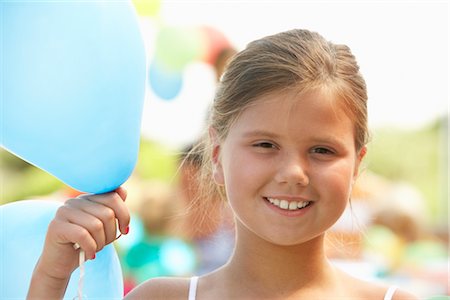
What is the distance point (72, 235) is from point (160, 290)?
0.34 metres

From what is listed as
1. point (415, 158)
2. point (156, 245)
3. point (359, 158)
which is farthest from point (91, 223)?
point (415, 158)

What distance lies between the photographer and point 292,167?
1474 mm

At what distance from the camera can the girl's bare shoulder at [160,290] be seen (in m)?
1.66

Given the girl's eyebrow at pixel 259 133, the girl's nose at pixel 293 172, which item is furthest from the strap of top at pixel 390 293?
the girl's eyebrow at pixel 259 133

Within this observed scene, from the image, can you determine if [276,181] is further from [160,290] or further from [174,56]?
[174,56]

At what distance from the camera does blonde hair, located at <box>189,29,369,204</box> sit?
5.14 feet

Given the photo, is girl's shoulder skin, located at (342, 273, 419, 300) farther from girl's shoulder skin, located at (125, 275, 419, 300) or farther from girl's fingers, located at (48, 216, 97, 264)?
girl's fingers, located at (48, 216, 97, 264)

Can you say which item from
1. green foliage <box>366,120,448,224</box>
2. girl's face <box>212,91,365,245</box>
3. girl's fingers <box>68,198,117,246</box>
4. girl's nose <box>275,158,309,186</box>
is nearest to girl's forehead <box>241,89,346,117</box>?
girl's face <box>212,91,365,245</box>

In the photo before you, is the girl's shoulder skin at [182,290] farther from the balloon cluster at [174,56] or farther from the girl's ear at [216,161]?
the balloon cluster at [174,56]

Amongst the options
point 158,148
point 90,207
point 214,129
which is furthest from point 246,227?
point 158,148

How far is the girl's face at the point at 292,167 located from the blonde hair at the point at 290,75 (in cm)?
3

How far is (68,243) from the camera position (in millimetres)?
1435

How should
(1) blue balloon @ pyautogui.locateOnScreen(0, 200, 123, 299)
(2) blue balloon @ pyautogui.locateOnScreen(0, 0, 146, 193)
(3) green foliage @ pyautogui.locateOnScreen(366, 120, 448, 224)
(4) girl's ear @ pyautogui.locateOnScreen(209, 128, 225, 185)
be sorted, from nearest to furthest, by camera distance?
(2) blue balloon @ pyautogui.locateOnScreen(0, 0, 146, 193) < (1) blue balloon @ pyautogui.locateOnScreen(0, 200, 123, 299) < (4) girl's ear @ pyautogui.locateOnScreen(209, 128, 225, 185) < (3) green foliage @ pyautogui.locateOnScreen(366, 120, 448, 224)

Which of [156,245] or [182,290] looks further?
[156,245]
